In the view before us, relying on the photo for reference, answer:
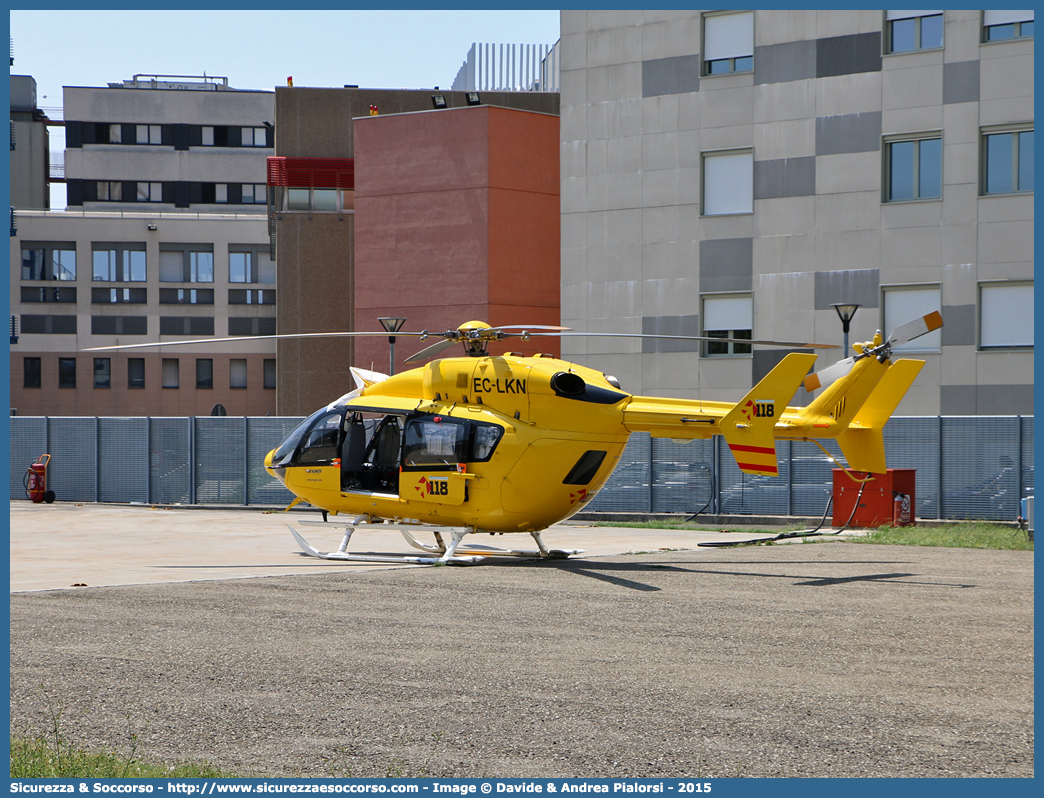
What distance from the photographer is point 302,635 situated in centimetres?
964

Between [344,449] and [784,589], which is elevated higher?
[344,449]

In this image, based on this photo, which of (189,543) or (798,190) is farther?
(798,190)

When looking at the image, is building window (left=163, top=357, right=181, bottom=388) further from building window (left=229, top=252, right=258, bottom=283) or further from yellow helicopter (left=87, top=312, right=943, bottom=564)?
yellow helicopter (left=87, top=312, right=943, bottom=564)

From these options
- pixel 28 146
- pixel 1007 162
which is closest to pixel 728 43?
pixel 1007 162

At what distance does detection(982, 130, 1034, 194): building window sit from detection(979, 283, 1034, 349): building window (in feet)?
8.07

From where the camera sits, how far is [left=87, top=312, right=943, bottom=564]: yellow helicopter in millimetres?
14773

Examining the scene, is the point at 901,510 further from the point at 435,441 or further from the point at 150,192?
the point at 150,192

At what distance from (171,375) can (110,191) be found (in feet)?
49.9

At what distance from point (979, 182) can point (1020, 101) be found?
210 cm

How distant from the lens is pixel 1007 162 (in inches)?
1048

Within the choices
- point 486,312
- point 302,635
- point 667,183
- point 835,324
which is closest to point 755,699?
point 302,635

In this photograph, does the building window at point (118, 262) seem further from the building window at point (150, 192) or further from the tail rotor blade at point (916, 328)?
the tail rotor blade at point (916, 328)

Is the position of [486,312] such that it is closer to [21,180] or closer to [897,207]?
[897,207]

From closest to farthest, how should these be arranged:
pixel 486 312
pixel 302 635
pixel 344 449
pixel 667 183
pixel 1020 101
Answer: pixel 302 635, pixel 344 449, pixel 1020 101, pixel 667 183, pixel 486 312
